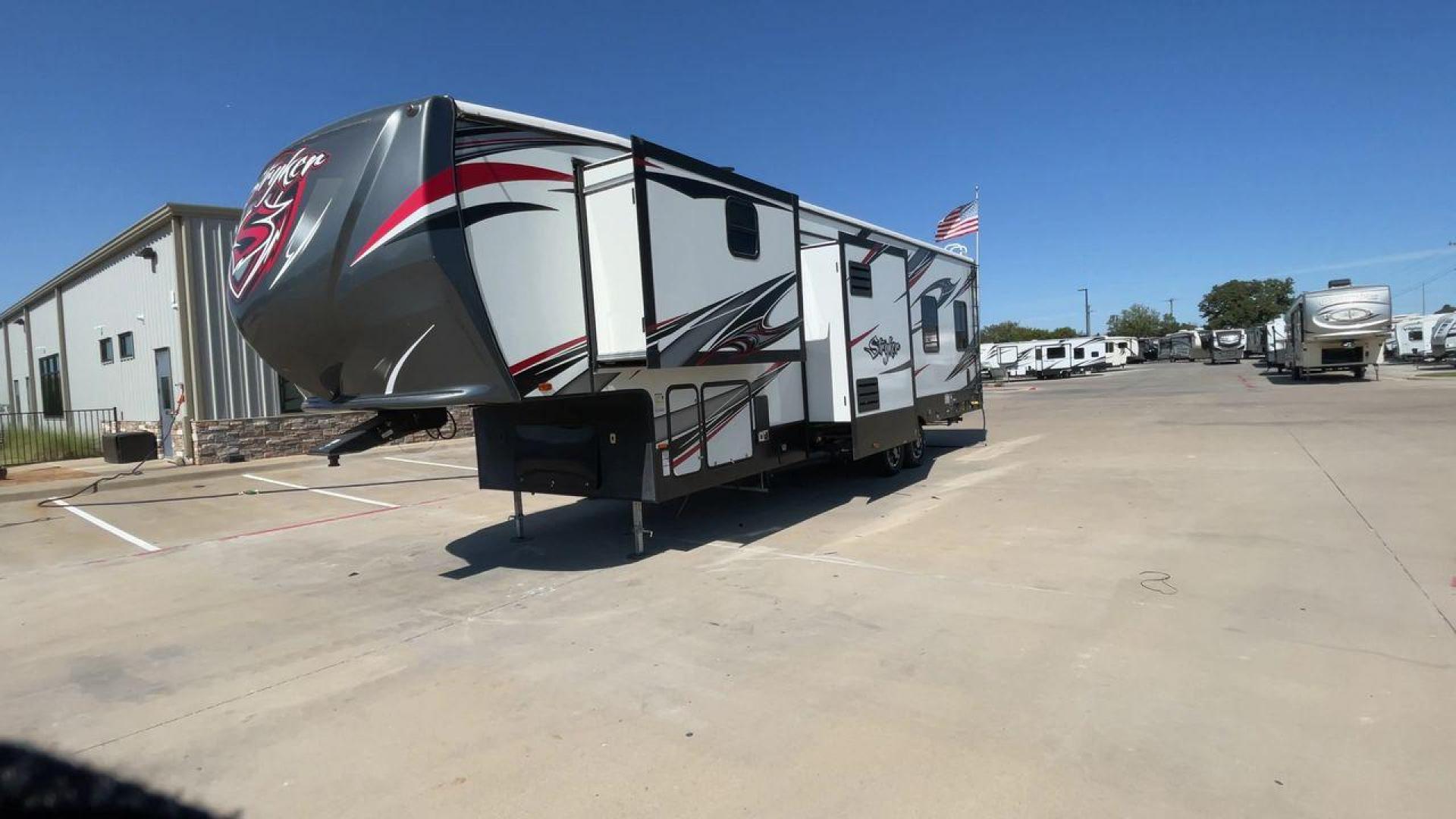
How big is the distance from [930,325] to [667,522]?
15.8ft

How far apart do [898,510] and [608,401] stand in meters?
3.57

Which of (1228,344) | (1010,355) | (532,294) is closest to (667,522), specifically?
(532,294)

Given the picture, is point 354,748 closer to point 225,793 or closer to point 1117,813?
point 225,793

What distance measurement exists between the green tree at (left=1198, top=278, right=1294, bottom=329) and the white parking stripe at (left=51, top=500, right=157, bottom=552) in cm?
9478

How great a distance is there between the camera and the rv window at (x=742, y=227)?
6852 mm

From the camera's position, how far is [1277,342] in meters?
34.4


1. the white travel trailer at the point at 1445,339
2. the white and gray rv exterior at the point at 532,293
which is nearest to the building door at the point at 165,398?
the white and gray rv exterior at the point at 532,293

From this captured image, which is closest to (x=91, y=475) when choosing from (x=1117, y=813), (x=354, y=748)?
(x=354, y=748)

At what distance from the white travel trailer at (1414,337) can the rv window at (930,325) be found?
39.4 m

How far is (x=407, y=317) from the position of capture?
17.2 feet

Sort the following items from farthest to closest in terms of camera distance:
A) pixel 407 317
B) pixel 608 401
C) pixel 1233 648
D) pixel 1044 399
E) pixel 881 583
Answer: pixel 1044 399 < pixel 608 401 < pixel 881 583 < pixel 407 317 < pixel 1233 648

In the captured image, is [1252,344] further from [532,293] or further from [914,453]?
[532,293]

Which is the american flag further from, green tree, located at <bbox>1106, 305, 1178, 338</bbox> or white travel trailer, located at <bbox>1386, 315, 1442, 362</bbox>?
green tree, located at <bbox>1106, 305, 1178, 338</bbox>

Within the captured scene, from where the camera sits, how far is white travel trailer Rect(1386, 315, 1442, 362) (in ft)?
125
